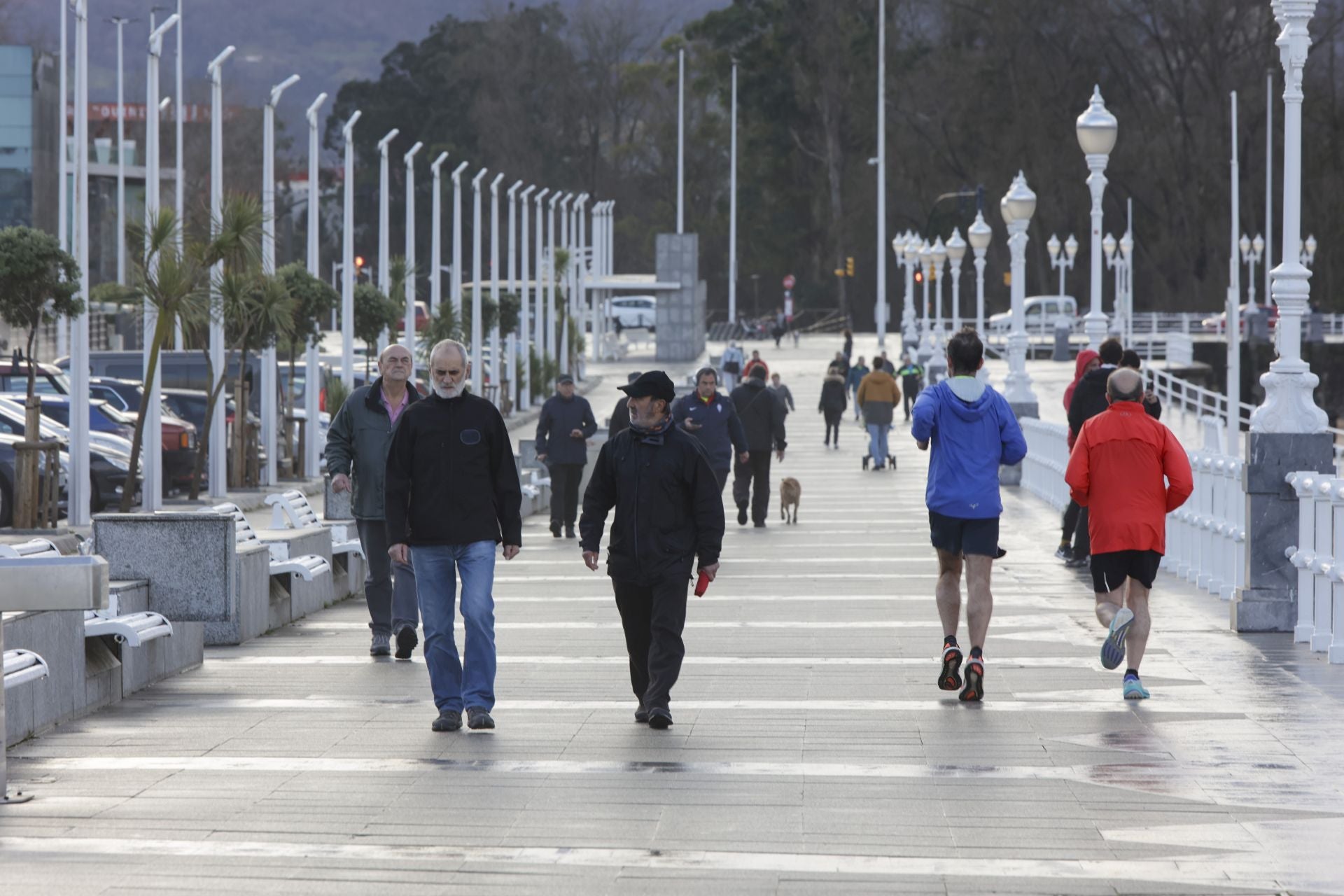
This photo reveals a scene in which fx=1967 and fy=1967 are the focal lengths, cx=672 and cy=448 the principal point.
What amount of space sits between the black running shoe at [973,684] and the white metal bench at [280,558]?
464 centimetres

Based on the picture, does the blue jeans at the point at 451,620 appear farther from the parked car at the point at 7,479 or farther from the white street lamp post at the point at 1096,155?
the parked car at the point at 7,479

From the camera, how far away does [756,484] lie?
21.6 metres

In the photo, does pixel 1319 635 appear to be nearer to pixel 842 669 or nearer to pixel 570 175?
pixel 842 669

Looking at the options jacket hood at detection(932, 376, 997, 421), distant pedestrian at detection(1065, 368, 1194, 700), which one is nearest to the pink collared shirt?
jacket hood at detection(932, 376, 997, 421)

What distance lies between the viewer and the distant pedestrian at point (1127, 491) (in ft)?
31.8

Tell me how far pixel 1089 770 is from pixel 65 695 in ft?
14.8

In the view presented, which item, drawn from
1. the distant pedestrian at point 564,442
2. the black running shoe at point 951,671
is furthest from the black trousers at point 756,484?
the black running shoe at point 951,671

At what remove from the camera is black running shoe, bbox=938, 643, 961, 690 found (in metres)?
9.59

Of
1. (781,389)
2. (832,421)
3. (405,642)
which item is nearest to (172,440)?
(781,389)

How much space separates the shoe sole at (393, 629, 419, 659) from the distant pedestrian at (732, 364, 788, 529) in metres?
10.7

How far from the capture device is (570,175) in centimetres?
12200

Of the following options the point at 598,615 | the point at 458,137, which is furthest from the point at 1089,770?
the point at 458,137

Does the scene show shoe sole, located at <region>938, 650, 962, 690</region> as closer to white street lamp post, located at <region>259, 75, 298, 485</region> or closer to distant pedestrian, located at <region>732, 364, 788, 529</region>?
distant pedestrian, located at <region>732, 364, 788, 529</region>

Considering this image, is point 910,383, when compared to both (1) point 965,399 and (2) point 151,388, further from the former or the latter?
(1) point 965,399
